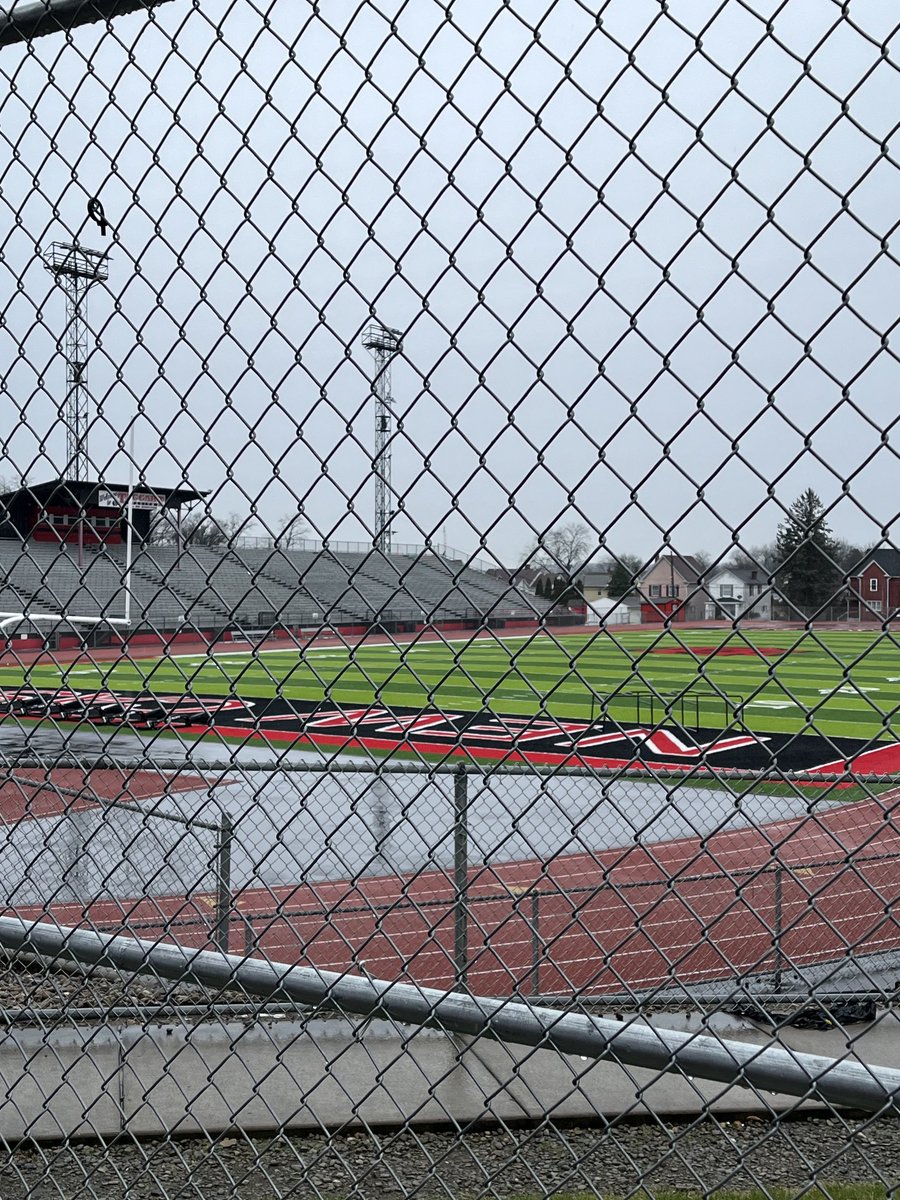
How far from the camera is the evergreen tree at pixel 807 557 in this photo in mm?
1489

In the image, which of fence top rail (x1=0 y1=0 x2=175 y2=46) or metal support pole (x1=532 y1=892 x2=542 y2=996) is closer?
fence top rail (x1=0 y1=0 x2=175 y2=46)

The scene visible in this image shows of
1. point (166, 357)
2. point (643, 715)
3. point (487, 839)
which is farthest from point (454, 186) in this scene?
point (643, 715)

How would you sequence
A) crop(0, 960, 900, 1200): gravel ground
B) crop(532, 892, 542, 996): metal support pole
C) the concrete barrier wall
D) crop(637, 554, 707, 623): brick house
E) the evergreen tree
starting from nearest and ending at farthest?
1. the evergreen tree
2. crop(637, 554, 707, 623): brick house
3. crop(532, 892, 542, 996): metal support pole
4. crop(0, 960, 900, 1200): gravel ground
5. the concrete barrier wall

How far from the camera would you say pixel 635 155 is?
1.63 metres

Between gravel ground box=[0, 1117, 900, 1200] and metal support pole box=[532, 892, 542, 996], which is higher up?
metal support pole box=[532, 892, 542, 996]

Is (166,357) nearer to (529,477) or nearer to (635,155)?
(529,477)

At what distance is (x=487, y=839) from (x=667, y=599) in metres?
10.1

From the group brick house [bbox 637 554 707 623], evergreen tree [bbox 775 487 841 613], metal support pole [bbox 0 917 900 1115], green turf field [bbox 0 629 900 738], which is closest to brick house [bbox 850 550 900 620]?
evergreen tree [bbox 775 487 841 613]

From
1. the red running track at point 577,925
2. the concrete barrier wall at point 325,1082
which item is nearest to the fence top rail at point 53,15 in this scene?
the concrete barrier wall at point 325,1082

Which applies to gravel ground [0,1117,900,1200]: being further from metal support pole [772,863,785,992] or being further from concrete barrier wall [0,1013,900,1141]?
A: metal support pole [772,863,785,992]

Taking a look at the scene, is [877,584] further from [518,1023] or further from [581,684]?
[581,684]

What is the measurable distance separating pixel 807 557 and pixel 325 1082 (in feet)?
14.5

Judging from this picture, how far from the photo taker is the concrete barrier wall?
461 cm

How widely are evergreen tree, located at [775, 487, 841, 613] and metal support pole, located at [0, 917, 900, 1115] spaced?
68 cm
